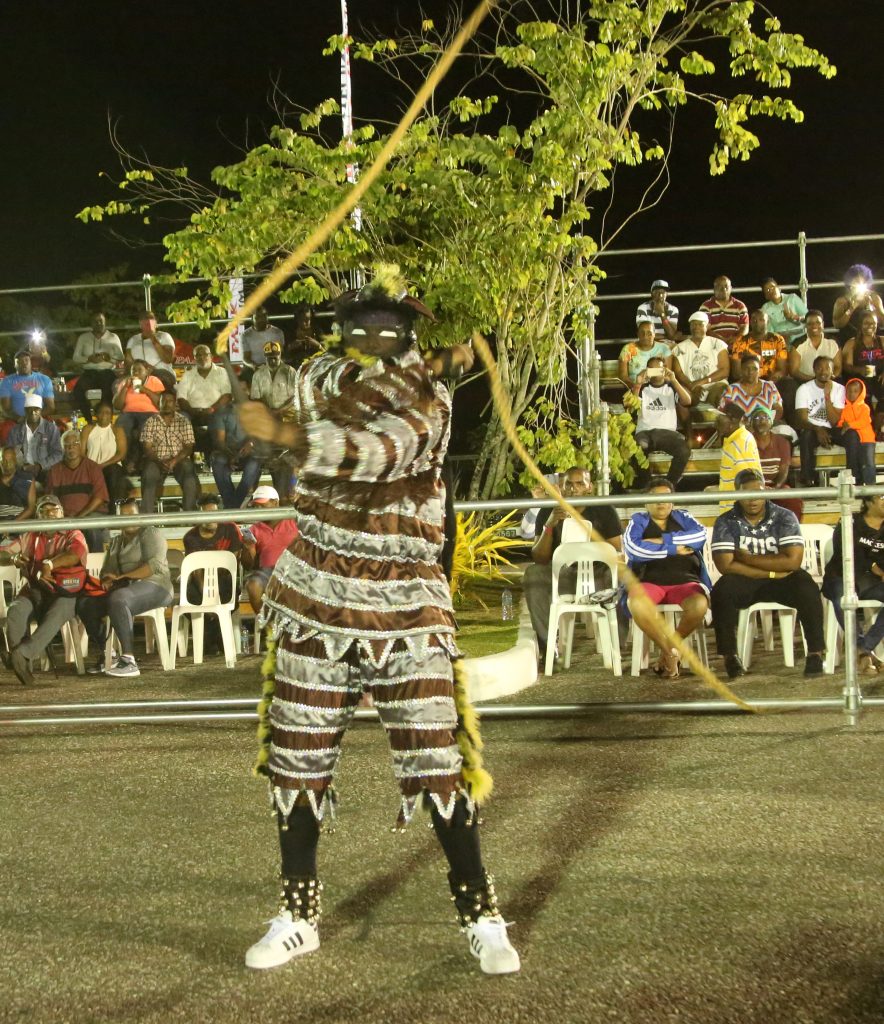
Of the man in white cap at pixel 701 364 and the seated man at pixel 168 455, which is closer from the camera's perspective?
the seated man at pixel 168 455

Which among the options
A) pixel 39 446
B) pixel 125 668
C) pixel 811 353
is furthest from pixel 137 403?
pixel 811 353

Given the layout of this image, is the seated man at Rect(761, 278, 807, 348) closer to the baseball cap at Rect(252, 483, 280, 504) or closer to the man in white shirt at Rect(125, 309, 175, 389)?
the baseball cap at Rect(252, 483, 280, 504)

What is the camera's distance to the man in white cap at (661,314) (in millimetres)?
14711

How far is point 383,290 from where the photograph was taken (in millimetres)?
3734

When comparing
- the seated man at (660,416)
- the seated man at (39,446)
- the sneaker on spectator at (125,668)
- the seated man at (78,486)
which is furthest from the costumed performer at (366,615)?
the seated man at (39,446)

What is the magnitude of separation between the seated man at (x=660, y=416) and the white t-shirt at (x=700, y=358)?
1.13ft

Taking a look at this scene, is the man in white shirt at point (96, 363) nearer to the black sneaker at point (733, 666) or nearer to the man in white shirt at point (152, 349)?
the man in white shirt at point (152, 349)

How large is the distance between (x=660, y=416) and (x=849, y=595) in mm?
7438

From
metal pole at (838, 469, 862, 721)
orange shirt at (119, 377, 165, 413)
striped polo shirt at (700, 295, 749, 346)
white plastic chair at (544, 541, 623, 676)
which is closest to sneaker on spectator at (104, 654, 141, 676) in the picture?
white plastic chair at (544, 541, 623, 676)

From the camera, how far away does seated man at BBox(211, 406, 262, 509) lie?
13742 mm

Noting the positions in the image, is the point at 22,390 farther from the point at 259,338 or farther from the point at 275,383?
the point at 275,383

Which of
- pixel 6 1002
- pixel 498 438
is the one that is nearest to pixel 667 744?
pixel 6 1002

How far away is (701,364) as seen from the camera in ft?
46.5

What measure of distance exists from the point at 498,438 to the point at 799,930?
10002mm
